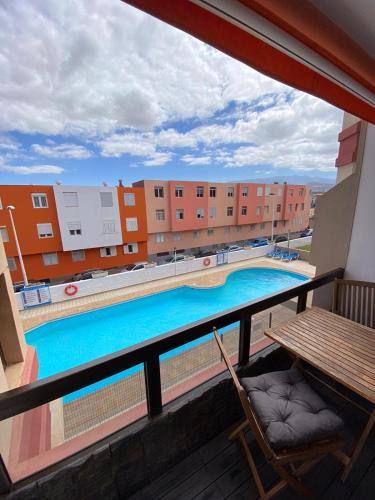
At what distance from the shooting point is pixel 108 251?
11977 mm

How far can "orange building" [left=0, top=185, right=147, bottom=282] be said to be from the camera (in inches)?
372

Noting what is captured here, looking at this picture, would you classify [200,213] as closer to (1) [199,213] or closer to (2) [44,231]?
(1) [199,213]

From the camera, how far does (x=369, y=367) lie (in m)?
1.29

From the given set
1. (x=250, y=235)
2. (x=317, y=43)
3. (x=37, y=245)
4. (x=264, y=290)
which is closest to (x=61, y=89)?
(x=317, y=43)

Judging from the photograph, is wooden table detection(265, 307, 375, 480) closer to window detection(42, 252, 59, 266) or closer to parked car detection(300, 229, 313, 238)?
window detection(42, 252, 59, 266)

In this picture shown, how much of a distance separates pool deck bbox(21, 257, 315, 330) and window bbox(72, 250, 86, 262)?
3.35m

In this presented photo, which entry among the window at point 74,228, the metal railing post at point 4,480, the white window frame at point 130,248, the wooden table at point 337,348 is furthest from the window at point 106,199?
the metal railing post at point 4,480

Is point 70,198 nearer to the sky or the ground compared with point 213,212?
nearer to the sky

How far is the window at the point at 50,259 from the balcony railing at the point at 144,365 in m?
11.4

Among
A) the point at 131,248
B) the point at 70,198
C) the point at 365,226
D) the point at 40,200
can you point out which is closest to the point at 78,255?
the point at 131,248

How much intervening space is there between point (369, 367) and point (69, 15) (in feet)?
9.33

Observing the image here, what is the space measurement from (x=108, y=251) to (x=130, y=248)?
126cm

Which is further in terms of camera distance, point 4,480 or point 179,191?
point 179,191

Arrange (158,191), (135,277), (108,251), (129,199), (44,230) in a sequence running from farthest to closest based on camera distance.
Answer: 1. (158,191)
2. (108,251)
3. (129,199)
4. (44,230)
5. (135,277)
